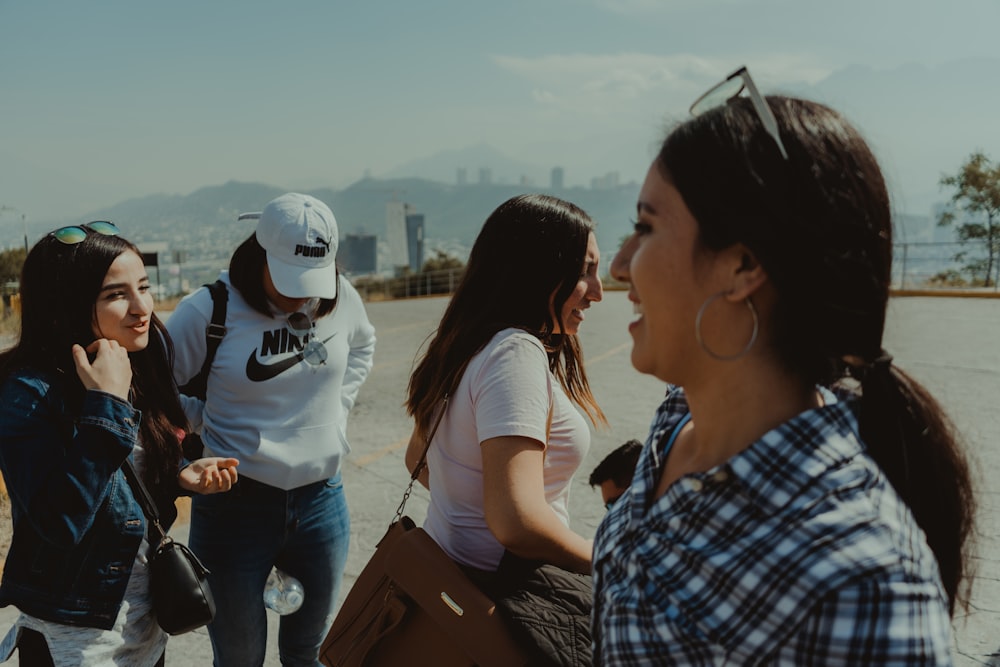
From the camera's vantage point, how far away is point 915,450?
1.03m

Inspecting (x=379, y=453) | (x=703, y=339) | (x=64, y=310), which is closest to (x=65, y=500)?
(x=64, y=310)

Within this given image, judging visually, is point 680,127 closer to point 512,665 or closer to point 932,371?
point 512,665

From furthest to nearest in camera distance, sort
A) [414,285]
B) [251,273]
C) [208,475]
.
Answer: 1. [414,285]
2. [251,273]
3. [208,475]

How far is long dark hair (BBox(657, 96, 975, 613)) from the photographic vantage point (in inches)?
37.7

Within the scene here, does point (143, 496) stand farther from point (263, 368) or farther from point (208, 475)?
point (263, 368)

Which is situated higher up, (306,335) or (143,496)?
(306,335)

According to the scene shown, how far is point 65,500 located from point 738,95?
65.2 inches

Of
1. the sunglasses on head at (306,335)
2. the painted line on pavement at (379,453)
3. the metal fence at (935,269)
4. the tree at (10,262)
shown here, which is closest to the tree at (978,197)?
the metal fence at (935,269)

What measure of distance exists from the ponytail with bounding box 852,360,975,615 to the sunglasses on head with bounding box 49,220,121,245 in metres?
1.87

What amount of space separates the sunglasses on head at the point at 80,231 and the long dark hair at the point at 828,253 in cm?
160

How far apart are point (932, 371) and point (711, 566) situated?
847 cm

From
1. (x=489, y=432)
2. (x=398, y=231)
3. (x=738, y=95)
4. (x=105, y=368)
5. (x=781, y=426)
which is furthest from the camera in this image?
(x=398, y=231)

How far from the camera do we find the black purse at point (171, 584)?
1877 millimetres

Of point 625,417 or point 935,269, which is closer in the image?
point 625,417
